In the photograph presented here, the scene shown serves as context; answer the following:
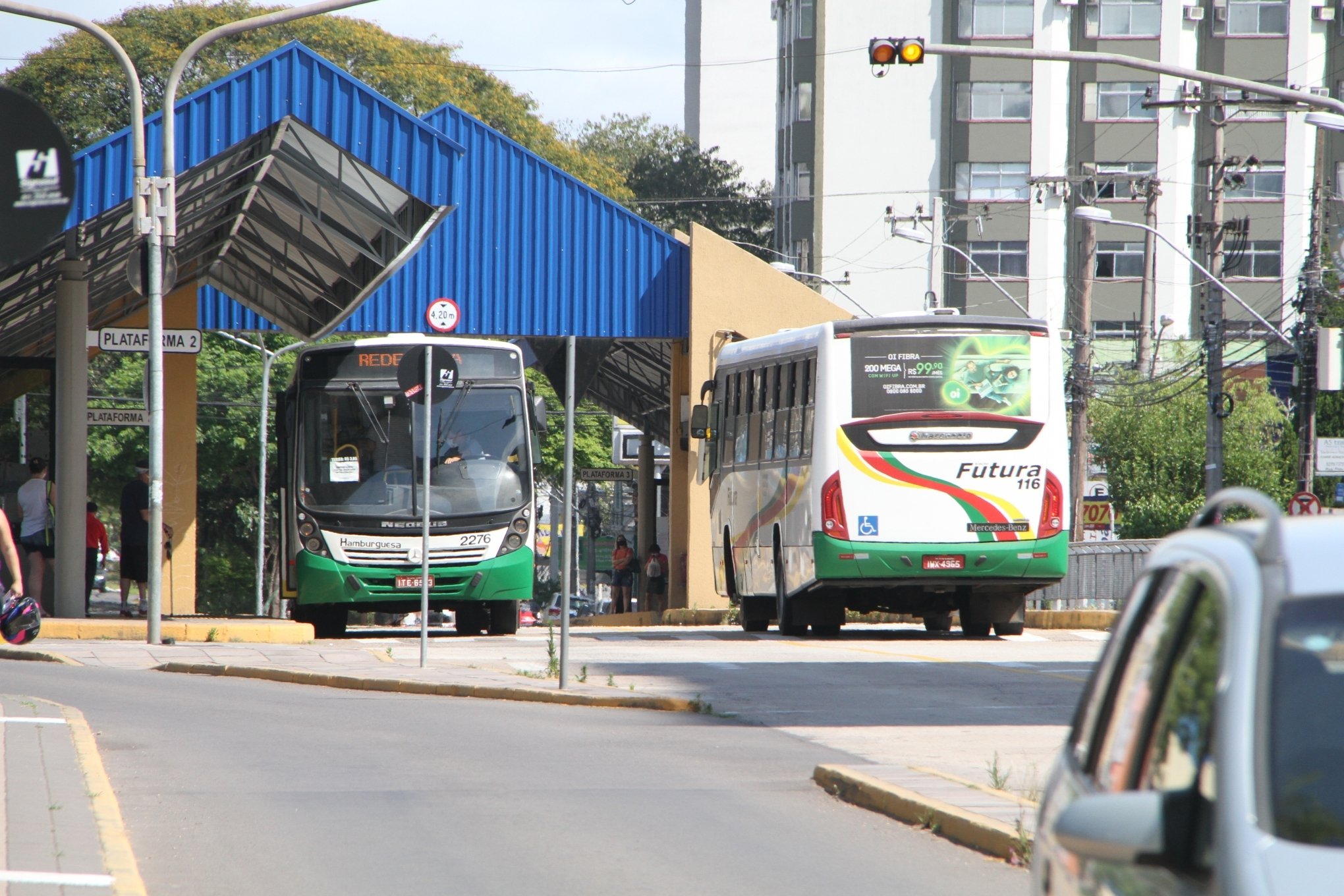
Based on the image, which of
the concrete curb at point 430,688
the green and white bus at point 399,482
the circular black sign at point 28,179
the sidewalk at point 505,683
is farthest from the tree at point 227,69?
the circular black sign at point 28,179

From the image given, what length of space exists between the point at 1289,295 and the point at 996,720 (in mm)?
60422

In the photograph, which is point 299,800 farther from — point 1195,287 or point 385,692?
point 1195,287

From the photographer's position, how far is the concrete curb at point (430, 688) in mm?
14000

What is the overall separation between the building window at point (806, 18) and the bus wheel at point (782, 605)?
166 feet

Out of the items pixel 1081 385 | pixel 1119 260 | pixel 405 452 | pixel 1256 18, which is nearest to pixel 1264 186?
pixel 1119 260

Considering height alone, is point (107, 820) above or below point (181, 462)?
below

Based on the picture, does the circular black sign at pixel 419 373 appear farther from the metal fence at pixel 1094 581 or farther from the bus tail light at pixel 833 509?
the metal fence at pixel 1094 581

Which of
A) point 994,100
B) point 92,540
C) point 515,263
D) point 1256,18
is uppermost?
point 1256,18

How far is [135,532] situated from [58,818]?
17336 millimetres

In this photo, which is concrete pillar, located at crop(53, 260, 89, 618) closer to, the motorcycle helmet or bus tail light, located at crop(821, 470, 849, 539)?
bus tail light, located at crop(821, 470, 849, 539)

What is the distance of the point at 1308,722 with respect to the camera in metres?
3.12

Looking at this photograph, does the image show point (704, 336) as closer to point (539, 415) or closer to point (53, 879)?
point (539, 415)

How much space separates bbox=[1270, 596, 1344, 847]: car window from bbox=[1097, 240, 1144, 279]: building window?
69176mm

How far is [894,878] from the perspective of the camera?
7199mm
